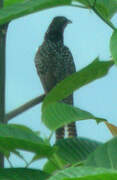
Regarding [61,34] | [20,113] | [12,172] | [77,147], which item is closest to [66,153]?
[77,147]

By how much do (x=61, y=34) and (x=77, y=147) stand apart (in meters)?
4.90

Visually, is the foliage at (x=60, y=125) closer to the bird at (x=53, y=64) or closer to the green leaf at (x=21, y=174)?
the green leaf at (x=21, y=174)

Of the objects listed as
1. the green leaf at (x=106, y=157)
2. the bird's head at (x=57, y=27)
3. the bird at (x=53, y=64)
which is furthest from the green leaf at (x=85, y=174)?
the bird's head at (x=57, y=27)

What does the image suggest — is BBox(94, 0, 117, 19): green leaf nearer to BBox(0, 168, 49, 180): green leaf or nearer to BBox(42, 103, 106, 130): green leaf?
BBox(42, 103, 106, 130): green leaf

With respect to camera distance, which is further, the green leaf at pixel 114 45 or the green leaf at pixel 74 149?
the green leaf at pixel 74 149

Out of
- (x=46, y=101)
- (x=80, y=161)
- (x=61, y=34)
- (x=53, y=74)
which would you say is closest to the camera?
(x=80, y=161)

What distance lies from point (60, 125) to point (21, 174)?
17 cm

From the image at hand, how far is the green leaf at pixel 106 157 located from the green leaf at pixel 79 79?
0.18 m

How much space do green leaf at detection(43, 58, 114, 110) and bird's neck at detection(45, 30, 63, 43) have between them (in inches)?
177

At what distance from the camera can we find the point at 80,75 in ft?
2.84

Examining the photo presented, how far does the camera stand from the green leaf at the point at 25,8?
0.79 meters

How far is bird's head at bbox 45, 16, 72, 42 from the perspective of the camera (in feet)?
18.5

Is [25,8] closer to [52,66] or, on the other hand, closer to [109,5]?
[109,5]

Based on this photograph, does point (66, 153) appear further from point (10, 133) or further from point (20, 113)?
point (20, 113)
